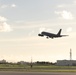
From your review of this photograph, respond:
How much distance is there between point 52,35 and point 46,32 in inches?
156

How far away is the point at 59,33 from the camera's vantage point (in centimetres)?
14862

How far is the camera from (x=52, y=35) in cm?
14225

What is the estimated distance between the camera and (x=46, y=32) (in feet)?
474

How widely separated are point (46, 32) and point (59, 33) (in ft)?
25.4

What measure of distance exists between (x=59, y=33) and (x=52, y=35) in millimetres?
7501
